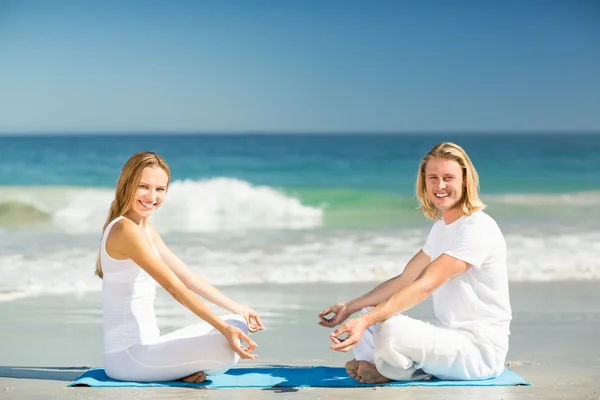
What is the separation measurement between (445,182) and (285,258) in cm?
480

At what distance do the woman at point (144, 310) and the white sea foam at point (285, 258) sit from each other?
277 centimetres

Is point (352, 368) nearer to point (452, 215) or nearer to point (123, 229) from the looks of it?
point (452, 215)

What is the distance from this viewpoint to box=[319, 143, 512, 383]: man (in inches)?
150

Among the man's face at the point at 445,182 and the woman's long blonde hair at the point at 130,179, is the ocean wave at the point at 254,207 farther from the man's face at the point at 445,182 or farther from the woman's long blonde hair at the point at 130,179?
the man's face at the point at 445,182

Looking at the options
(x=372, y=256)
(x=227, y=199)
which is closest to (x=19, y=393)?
(x=372, y=256)

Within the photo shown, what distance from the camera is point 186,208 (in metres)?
13.8

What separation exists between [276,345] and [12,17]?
2443 centimetres

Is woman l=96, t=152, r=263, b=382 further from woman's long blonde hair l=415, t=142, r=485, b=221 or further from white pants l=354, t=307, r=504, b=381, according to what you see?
woman's long blonde hair l=415, t=142, r=485, b=221

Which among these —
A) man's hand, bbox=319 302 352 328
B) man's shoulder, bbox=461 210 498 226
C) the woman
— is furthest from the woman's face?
man's shoulder, bbox=461 210 498 226

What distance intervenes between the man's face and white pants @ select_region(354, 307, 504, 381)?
1.77 feet

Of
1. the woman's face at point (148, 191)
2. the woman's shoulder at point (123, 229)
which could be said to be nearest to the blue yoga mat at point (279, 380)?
the woman's shoulder at point (123, 229)

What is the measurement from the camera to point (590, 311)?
19.6 ft

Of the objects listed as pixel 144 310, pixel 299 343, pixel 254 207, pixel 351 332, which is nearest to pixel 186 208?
pixel 254 207

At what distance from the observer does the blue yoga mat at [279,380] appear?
3.95 metres
